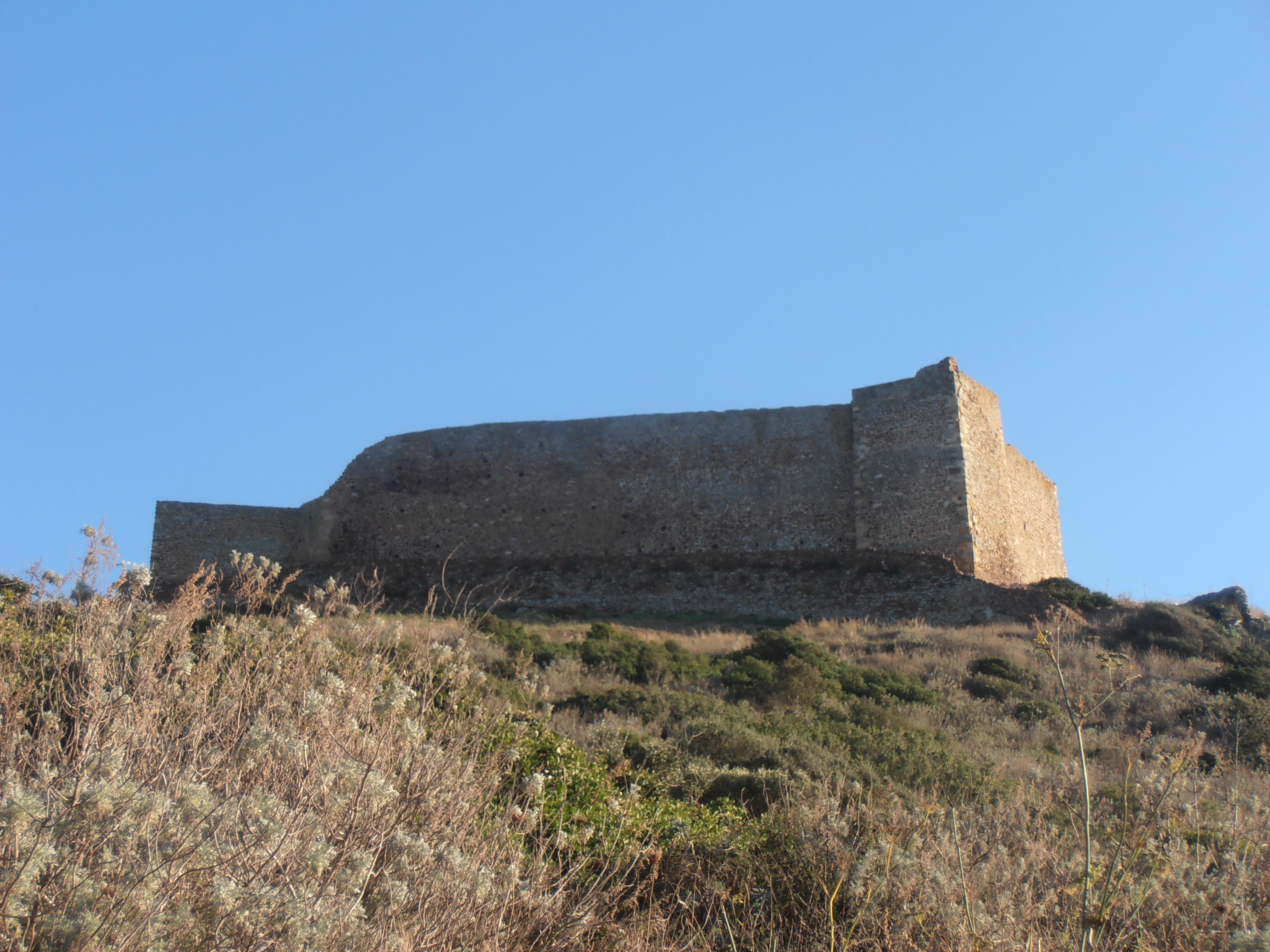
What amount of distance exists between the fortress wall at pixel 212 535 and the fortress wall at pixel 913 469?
12069mm

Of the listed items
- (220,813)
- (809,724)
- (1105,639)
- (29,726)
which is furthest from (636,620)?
(220,813)

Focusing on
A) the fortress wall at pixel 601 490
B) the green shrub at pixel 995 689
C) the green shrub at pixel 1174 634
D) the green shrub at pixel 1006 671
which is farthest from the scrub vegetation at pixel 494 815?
the fortress wall at pixel 601 490

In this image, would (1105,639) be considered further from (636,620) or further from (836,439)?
(636,620)

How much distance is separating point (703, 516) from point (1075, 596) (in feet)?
22.3

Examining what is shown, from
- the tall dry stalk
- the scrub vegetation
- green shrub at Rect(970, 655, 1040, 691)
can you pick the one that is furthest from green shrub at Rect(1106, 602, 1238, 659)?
the tall dry stalk

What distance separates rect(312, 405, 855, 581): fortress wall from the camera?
745 inches

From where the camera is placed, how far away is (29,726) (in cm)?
490

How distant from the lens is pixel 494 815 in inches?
172

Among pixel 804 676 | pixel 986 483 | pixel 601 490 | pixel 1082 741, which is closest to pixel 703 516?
pixel 601 490

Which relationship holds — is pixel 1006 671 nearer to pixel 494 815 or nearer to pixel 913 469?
pixel 913 469

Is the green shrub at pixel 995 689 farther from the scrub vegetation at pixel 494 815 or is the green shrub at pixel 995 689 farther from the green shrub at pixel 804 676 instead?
the scrub vegetation at pixel 494 815

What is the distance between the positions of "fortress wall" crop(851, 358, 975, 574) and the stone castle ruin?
0.09ft

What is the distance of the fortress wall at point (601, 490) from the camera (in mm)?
18922

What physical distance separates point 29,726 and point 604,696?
5.19m
